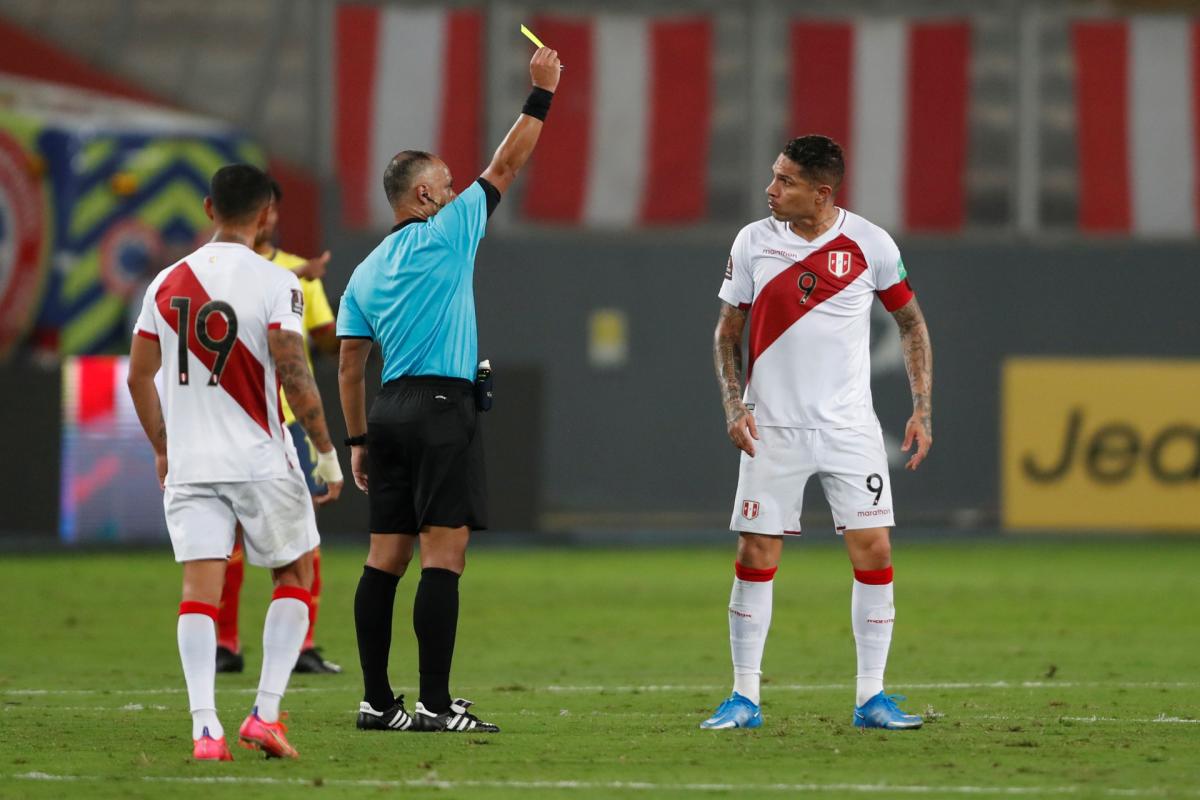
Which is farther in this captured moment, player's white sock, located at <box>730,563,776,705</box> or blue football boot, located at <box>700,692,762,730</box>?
player's white sock, located at <box>730,563,776,705</box>

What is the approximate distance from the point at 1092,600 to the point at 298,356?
849cm

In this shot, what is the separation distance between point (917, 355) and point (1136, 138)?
17.7 m

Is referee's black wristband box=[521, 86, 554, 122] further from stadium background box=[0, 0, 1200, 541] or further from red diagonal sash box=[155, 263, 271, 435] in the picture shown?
stadium background box=[0, 0, 1200, 541]

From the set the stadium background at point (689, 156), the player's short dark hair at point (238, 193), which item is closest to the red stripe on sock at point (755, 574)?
the player's short dark hair at point (238, 193)

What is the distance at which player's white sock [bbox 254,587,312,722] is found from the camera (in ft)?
22.5

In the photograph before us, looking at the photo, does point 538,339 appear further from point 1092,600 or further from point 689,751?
point 689,751

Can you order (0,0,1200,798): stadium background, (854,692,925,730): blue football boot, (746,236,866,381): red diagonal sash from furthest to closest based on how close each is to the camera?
(0,0,1200,798): stadium background < (746,236,866,381): red diagonal sash < (854,692,925,730): blue football boot

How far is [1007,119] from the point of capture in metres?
24.7

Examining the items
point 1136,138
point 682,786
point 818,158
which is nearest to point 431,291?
point 818,158

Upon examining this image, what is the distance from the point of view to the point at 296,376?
271 inches

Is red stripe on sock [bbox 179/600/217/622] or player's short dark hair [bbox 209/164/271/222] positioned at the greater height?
player's short dark hair [bbox 209/164/271/222]

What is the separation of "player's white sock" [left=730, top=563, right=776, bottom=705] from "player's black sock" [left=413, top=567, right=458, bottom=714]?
3.55 feet

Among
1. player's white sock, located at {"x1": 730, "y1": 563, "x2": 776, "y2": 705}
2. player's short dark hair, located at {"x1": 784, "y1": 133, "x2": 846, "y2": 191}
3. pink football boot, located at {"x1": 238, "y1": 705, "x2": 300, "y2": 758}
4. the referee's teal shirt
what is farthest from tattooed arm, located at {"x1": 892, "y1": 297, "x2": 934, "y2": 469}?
pink football boot, located at {"x1": 238, "y1": 705, "x2": 300, "y2": 758}

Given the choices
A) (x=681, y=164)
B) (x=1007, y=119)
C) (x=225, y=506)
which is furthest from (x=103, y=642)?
(x=1007, y=119)
